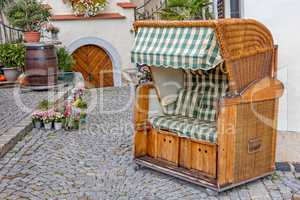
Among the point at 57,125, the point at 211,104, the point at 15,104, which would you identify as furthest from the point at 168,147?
the point at 15,104

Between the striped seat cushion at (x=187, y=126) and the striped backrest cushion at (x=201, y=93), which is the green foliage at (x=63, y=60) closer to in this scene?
the striped backrest cushion at (x=201, y=93)

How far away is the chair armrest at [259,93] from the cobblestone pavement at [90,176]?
0.91 m

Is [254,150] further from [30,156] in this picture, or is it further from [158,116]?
[30,156]

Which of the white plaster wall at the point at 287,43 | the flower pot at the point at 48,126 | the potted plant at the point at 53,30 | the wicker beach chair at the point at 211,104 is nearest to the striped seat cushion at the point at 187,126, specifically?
the wicker beach chair at the point at 211,104

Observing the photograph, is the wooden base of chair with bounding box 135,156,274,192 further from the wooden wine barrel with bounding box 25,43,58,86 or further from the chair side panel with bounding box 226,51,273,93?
the wooden wine barrel with bounding box 25,43,58,86

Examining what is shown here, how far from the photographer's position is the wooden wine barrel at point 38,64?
9930 mm

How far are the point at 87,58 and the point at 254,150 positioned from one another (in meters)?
10.1

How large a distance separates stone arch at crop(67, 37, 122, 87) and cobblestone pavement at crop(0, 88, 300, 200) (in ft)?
23.0

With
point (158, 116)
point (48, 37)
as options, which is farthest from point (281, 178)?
point (48, 37)

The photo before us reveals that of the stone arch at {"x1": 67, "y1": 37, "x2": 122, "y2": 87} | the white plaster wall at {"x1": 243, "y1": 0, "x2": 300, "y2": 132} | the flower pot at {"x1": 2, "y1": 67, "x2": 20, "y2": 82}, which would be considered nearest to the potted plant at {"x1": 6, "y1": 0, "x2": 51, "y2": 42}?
the flower pot at {"x1": 2, "y1": 67, "x2": 20, "y2": 82}

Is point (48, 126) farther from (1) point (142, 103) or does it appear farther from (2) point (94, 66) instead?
(2) point (94, 66)

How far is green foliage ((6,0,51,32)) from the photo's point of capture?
10.4m

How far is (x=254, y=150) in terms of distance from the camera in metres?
4.48

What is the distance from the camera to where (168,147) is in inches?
195
